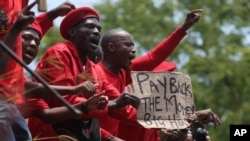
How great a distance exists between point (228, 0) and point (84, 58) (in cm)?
2252


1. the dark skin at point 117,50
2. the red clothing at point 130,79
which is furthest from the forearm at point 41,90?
the dark skin at point 117,50

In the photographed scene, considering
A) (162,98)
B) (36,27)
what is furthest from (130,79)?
(36,27)

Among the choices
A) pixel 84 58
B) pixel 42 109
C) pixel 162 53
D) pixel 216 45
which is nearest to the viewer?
pixel 42 109

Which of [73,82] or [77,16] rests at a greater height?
[77,16]

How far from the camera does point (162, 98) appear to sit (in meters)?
11.4

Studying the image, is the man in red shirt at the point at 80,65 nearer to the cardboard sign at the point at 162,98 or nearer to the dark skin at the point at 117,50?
the cardboard sign at the point at 162,98

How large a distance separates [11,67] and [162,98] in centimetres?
241

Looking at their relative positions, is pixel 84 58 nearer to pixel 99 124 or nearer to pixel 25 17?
pixel 99 124

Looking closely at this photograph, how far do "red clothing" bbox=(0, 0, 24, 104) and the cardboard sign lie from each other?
1843 mm

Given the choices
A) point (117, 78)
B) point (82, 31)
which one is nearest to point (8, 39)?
point (82, 31)

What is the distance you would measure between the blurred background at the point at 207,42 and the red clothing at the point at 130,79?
534 inches

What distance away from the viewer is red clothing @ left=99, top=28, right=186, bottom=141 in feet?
37.4

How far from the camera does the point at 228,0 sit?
108ft

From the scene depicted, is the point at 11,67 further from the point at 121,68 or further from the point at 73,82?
the point at 121,68
